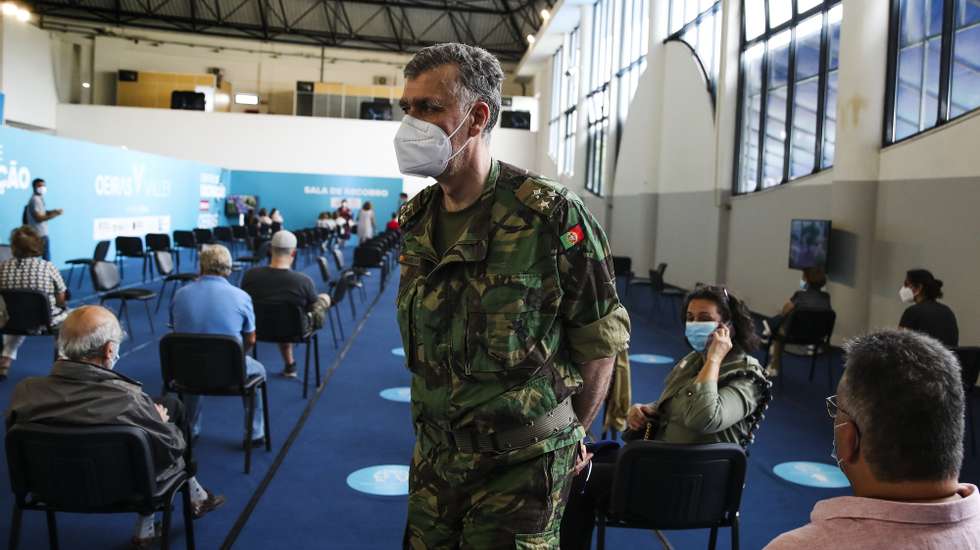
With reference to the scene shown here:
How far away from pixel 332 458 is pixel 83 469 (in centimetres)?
198

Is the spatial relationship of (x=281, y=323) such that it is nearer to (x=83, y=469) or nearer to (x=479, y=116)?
Answer: (x=83, y=469)

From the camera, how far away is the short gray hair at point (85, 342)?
8.68ft

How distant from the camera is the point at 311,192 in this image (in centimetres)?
2367

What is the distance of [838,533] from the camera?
1113 mm

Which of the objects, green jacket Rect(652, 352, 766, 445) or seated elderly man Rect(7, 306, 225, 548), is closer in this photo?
seated elderly man Rect(7, 306, 225, 548)

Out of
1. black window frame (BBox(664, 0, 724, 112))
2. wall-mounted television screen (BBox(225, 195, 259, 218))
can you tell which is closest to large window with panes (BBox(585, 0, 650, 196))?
black window frame (BBox(664, 0, 724, 112))

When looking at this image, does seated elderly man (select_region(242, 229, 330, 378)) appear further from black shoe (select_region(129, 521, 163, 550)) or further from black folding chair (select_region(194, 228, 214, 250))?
black folding chair (select_region(194, 228, 214, 250))

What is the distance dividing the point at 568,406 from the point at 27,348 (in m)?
6.76

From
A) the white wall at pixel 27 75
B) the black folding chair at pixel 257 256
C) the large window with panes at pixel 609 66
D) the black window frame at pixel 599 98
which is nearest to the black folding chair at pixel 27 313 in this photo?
the black folding chair at pixel 257 256

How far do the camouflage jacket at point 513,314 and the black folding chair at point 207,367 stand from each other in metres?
2.60

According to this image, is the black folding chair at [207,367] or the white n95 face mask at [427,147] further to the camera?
the black folding chair at [207,367]

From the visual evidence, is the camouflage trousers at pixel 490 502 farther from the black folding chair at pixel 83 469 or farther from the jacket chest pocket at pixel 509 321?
the black folding chair at pixel 83 469

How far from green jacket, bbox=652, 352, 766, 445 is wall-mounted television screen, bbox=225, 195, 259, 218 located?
20.3 metres

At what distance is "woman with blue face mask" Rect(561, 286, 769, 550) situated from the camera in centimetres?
269
